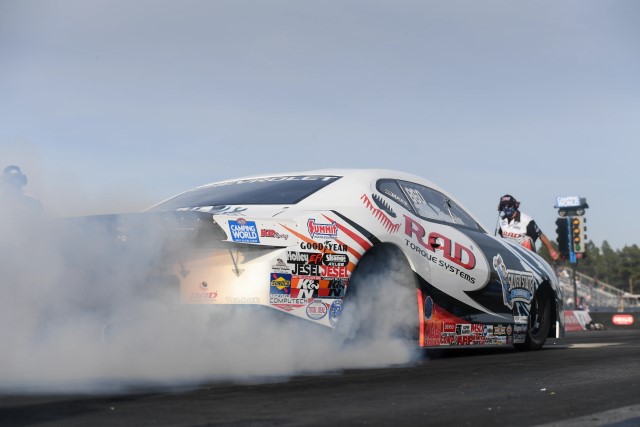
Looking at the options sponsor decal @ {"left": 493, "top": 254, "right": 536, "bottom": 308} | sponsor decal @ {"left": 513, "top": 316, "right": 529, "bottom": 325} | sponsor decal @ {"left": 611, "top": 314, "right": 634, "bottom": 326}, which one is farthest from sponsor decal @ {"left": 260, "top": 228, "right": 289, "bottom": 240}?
sponsor decal @ {"left": 611, "top": 314, "right": 634, "bottom": 326}

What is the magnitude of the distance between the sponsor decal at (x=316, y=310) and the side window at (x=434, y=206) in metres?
1.65

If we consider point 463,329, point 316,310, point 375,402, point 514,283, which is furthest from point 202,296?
point 514,283

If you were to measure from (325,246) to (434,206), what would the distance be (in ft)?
6.45

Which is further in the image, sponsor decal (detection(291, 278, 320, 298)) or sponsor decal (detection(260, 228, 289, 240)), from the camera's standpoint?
sponsor decal (detection(291, 278, 320, 298))

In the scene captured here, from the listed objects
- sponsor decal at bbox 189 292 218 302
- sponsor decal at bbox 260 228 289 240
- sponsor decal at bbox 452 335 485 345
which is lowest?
sponsor decal at bbox 452 335 485 345

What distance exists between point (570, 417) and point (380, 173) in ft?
11.7

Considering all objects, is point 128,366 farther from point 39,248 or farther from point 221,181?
point 221,181

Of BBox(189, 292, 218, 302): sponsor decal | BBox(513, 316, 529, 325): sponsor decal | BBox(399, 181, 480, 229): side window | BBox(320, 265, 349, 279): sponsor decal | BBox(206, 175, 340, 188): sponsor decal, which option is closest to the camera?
BBox(189, 292, 218, 302): sponsor decal

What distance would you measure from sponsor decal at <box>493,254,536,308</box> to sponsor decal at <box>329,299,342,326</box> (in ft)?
7.99

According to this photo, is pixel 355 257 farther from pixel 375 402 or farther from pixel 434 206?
pixel 375 402

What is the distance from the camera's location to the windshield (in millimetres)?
6414

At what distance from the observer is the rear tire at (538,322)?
8.87 m

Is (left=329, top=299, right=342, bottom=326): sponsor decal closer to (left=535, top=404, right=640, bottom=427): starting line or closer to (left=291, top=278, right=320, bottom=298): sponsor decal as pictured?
(left=291, top=278, right=320, bottom=298): sponsor decal

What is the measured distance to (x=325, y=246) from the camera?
6020 millimetres
